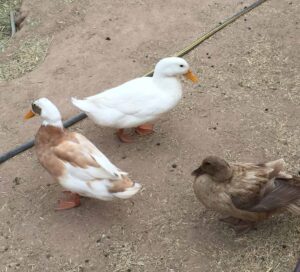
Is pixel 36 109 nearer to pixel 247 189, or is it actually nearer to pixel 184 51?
pixel 247 189

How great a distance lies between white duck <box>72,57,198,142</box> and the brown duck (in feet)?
3.07

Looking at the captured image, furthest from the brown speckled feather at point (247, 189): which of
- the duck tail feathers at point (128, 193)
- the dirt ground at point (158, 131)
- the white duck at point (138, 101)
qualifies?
the white duck at point (138, 101)

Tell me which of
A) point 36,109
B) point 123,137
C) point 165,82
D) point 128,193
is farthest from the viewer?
point 123,137

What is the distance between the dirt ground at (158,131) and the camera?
3.67m

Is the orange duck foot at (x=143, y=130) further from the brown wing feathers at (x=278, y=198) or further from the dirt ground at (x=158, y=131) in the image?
the brown wing feathers at (x=278, y=198)

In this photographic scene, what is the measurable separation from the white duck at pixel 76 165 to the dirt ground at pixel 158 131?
0.32 m

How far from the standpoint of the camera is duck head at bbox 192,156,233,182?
3479 millimetres

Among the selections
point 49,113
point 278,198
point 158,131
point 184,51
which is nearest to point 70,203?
point 49,113

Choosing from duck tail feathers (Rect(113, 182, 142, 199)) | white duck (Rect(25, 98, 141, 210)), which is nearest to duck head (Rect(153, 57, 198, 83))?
white duck (Rect(25, 98, 141, 210))

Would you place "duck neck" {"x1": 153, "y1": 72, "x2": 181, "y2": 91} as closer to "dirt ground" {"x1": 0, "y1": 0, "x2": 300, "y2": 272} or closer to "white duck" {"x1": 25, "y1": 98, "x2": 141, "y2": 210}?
"dirt ground" {"x1": 0, "y1": 0, "x2": 300, "y2": 272}

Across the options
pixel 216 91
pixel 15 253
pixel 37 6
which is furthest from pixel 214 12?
pixel 15 253

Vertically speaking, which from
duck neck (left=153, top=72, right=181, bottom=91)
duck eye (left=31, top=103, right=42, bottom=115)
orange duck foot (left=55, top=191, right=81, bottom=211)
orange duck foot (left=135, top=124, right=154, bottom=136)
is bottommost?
orange duck foot (left=55, top=191, right=81, bottom=211)

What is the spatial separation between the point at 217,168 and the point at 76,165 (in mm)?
1073

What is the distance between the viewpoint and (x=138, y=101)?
4.31 m
